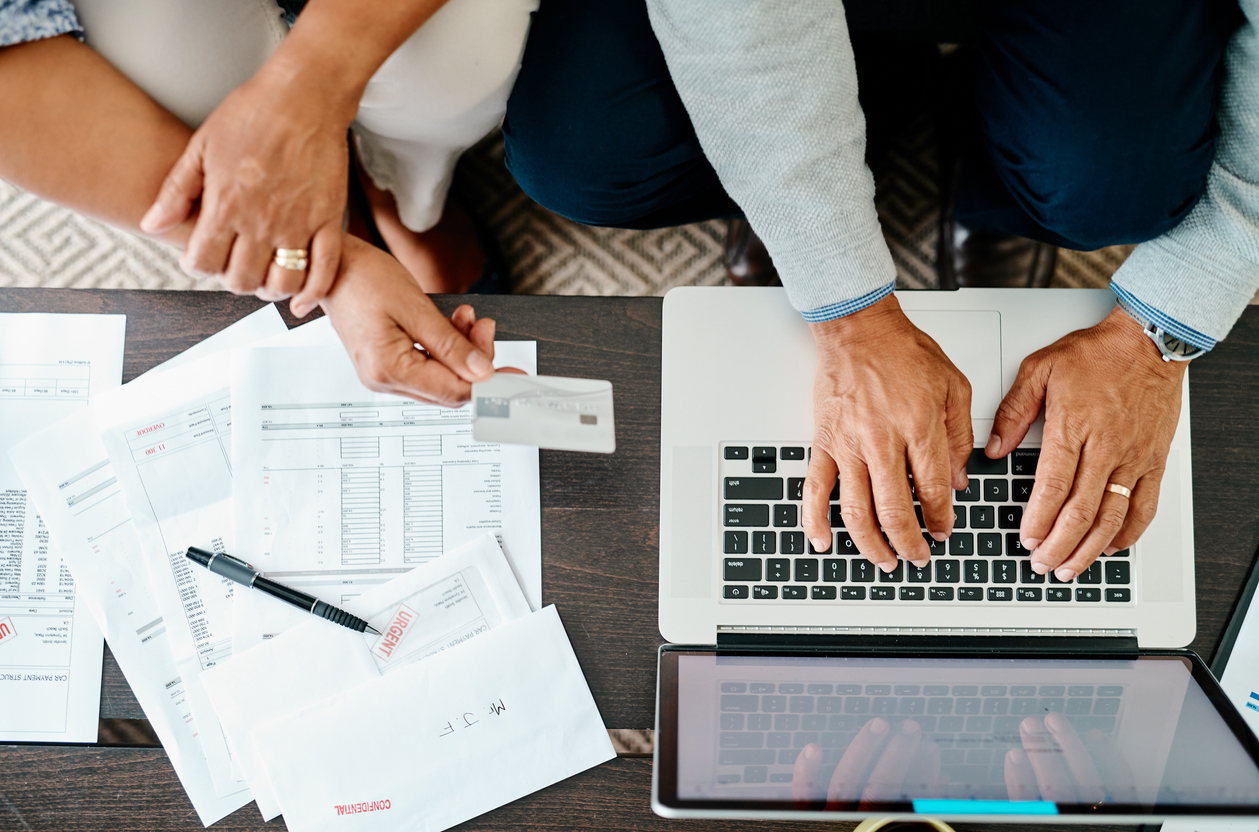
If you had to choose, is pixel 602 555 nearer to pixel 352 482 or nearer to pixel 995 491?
pixel 352 482

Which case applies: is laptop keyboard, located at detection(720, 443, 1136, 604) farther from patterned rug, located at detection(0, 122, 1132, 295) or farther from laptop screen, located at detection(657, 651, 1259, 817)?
patterned rug, located at detection(0, 122, 1132, 295)

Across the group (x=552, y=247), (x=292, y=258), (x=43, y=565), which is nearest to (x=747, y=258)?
(x=552, y=247)

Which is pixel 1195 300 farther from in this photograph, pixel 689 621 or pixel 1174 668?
pixel 689 621

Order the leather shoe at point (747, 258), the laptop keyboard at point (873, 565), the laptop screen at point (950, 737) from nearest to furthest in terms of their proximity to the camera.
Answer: the laptop screen at point (950, 737), the laptop keyboard at point (873, 565), the leather shoe at point (747, 258)

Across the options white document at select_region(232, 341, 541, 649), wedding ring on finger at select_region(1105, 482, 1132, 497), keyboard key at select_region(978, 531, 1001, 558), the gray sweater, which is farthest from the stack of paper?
wedding ring on finger at select_region(1105, 482, 1132, 497)

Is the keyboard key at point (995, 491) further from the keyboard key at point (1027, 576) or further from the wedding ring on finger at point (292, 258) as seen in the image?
the wedding ring on finger at point (292, 258)

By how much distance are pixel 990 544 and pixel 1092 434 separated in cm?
12

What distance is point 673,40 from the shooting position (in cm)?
61

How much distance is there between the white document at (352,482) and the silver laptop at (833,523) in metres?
0.14

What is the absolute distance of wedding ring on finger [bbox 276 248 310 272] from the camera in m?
0.60

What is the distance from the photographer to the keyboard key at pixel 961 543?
64cm

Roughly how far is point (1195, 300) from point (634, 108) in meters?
0.50

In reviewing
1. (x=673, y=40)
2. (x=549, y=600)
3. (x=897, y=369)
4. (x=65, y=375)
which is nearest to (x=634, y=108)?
(x=673, y=40)

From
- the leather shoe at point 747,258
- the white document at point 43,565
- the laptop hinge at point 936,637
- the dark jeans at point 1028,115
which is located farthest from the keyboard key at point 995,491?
the white document at point 43,565
